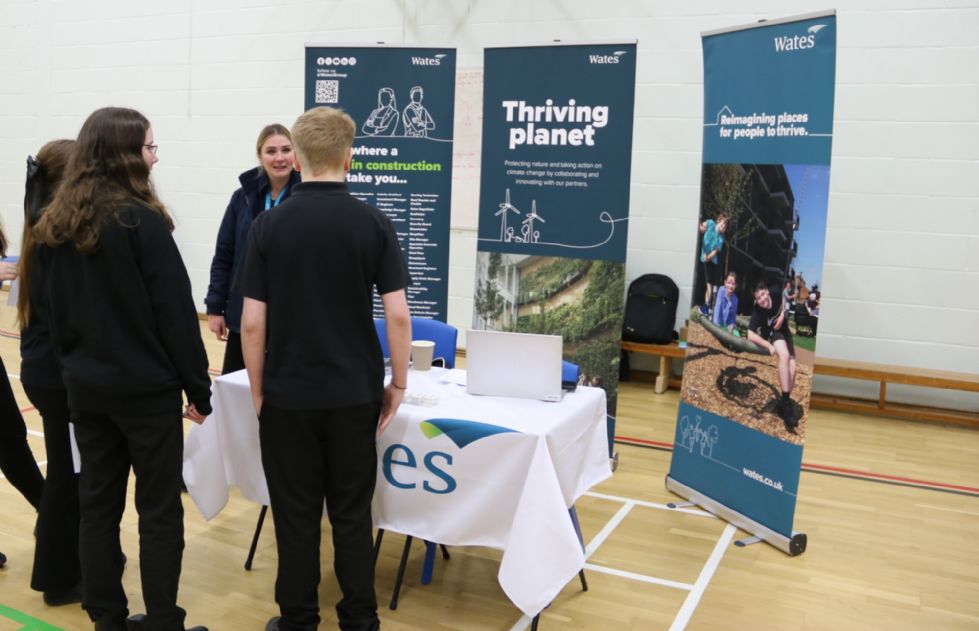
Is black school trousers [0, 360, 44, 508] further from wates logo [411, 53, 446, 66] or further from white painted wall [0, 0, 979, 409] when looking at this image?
white painted wall [0, 0, 979, 409]

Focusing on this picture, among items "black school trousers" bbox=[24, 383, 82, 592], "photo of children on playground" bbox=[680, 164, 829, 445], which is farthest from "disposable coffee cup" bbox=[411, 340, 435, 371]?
"photo of children on playground" bbox=[680, 164, 829, 445]

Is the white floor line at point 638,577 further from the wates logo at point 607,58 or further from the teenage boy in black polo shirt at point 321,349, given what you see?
the wates logo at point 607,58

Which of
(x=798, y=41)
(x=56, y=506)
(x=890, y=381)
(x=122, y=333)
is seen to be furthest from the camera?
(x=890, y=381)

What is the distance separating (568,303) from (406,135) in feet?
3.94

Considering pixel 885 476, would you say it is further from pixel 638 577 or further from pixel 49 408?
→ pixel 49 408

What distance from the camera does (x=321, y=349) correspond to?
212 centimetres

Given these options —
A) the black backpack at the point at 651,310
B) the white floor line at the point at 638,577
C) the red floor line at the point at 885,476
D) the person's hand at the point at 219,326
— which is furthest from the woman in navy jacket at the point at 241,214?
the black backpack at the point at 651,310

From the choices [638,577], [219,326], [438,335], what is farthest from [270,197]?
[638,577]

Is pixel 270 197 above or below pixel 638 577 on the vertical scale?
above

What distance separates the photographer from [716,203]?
143 inches

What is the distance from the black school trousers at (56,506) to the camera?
247 centimetres

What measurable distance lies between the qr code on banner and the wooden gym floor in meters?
2.12

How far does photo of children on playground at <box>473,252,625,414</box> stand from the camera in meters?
4.04

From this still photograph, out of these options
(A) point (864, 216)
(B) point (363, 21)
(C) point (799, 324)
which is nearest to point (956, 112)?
(A) point (864, 216)
